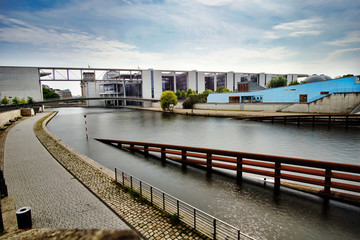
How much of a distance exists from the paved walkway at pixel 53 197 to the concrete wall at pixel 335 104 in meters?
45.5

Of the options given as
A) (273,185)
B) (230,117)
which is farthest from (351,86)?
(273,185)

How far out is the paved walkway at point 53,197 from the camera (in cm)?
628

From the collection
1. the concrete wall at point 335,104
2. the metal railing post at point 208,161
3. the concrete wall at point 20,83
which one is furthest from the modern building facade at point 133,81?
the metal railing post at point 208,161

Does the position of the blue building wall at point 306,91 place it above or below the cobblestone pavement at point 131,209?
above

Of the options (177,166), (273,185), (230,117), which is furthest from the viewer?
(230,117)

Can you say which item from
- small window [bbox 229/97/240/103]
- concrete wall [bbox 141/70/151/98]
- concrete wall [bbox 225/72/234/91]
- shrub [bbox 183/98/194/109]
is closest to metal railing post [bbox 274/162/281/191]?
small window [bbox 229/97/240/103]

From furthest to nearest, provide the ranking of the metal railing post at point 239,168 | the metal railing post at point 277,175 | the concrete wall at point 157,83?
the concrete wall at point 157,83, the metal railing post at point 239,168, the metal railing post at point 277,175

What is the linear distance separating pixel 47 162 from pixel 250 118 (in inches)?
1468

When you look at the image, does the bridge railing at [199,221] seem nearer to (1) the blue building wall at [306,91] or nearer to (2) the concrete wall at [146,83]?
(1) the blue building wall at [306,91]

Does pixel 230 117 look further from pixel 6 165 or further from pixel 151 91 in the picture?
pixel 151 91

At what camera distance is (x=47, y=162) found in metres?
13.0

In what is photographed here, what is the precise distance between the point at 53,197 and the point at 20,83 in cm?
9389

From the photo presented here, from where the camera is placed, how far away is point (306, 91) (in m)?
45.7

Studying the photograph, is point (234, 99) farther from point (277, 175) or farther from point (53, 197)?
point (53, 197)
